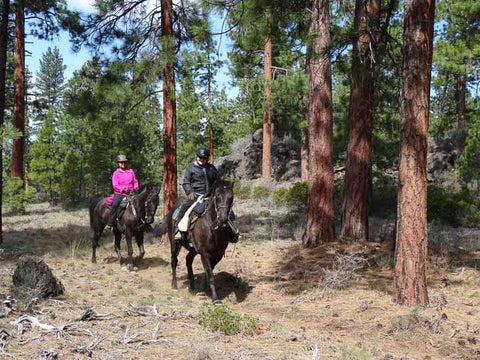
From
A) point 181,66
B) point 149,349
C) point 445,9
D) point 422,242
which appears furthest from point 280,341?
point 445,9

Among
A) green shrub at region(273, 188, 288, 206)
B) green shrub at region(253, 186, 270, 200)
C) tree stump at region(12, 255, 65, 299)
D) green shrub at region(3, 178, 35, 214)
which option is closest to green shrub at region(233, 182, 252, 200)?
green shrub at region(253, 186, 270, 200)

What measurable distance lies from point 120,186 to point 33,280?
432cm

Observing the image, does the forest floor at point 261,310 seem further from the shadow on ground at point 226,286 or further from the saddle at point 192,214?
the saddle at point 192,214

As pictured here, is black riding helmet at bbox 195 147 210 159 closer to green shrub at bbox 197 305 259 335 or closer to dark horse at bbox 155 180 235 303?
dark horse at bbox 155 180 235 303

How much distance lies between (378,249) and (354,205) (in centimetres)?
126

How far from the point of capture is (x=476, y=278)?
8.48m

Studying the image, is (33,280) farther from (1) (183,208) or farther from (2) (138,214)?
(2) (138,214)

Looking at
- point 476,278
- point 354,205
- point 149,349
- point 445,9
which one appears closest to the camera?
point 149,349

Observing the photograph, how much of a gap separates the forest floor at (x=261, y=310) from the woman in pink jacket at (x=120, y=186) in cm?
144

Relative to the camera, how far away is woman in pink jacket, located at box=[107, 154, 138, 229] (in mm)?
11141

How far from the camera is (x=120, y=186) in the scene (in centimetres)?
1135

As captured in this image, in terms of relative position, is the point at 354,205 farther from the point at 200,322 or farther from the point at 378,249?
the point at 200,322

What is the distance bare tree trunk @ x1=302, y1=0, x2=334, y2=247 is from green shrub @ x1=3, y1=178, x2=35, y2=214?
1578 cm

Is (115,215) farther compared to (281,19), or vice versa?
(115,215)
